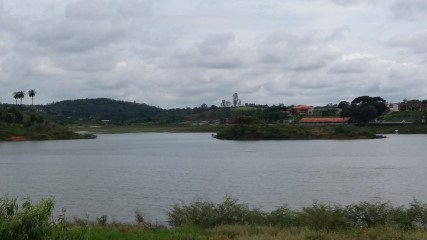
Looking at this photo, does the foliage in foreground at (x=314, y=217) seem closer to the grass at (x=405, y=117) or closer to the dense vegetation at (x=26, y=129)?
the dense vegetation at (x=26, y=129)

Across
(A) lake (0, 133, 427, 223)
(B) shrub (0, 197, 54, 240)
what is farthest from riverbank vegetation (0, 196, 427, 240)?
(A) lake (0, 133, 427, 223)

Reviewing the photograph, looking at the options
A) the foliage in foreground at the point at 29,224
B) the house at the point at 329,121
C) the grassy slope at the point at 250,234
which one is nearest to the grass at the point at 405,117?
the house at the point at 329,121

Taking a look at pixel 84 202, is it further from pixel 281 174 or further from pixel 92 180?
pixel 281 174

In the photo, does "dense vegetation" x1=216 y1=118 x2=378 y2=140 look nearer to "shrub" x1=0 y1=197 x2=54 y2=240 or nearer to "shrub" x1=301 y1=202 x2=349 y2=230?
"shrub" x1=301 y1=202 x2=349 y2=230

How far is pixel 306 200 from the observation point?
36656 millimetres

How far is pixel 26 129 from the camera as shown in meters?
162

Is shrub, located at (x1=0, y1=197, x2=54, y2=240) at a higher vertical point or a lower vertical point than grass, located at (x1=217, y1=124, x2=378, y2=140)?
higher

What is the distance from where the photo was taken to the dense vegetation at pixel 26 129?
156 m

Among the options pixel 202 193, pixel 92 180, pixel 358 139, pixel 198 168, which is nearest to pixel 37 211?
pixel 202 193

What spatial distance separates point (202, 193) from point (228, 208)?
59.0 feet

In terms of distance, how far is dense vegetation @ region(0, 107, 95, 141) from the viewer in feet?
513

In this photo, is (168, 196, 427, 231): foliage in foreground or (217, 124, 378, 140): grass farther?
(217, 124, 378, 140): grass

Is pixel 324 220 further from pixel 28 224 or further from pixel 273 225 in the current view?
pixel 28 224

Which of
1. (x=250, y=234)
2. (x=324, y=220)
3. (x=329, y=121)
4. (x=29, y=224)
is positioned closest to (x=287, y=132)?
(x=329, y=121)
